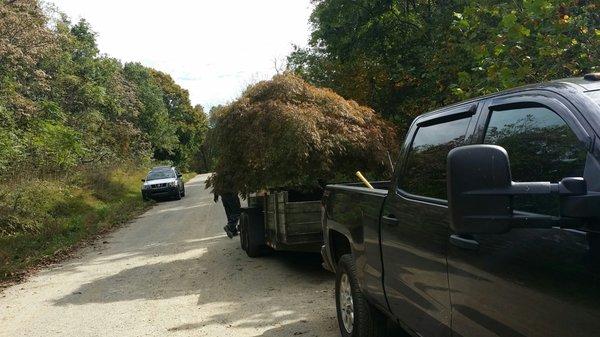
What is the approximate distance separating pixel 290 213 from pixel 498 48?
3.53m

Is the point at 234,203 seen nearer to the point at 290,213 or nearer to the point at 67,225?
the point at 290,213

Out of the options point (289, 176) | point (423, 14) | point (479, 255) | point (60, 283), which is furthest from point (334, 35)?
point (479, 255)

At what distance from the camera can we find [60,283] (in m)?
9.02

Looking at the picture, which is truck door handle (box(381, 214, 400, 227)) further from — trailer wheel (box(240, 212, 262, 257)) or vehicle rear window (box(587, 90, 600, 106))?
trailer wheel (box(240, 212, 262, 257))

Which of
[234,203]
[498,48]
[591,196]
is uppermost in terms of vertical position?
[498,48]

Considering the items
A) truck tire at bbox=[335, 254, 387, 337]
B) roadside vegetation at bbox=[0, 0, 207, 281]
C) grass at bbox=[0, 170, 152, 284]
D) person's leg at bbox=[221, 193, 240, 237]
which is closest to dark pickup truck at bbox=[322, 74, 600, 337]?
truck tire at bbox=[335, 254, 387, 337]

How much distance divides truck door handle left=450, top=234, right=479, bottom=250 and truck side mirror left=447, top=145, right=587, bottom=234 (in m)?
0.58

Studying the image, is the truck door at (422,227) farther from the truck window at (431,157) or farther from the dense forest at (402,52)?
the dense forest at (402,52)

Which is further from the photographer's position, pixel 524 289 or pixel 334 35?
pixel 334 35

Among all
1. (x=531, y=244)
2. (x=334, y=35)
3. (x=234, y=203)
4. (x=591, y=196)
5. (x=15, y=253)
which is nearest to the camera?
(x=591, y=196)

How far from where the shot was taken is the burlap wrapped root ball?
28.2 feet

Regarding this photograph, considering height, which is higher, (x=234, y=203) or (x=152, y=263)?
(x=234, y=203)

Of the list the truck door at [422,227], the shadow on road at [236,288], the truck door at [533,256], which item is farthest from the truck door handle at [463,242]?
the shadow on road at [236,288]

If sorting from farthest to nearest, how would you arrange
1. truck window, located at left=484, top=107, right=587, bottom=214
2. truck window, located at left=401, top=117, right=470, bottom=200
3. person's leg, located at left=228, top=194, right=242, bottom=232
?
person's leg, located at left=228, top=194, right=242, bottom=232 < truck window, located at left=401, top=117, right=470, bottom=200 < truck window, located at left=484, top=107, right=587, bottom=214
